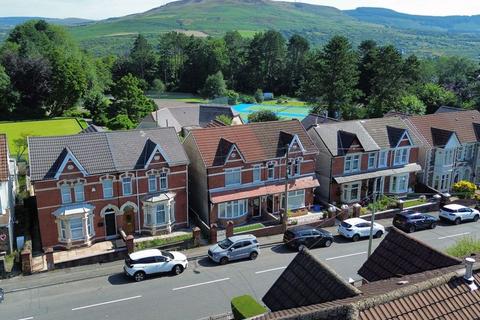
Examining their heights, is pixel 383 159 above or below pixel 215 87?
above

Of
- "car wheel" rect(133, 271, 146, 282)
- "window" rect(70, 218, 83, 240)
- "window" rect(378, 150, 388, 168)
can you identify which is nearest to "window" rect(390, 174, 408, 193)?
"window" rect(378, 150, 388, 168)

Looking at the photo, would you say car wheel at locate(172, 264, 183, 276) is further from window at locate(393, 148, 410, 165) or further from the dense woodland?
the dense woodland

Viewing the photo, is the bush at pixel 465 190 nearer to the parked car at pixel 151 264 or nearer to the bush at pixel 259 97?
the parked car at pixel 151 264

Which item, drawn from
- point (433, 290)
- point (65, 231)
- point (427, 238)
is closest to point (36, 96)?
point (65, 231)

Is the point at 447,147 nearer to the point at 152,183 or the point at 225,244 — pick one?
the point at 225,244

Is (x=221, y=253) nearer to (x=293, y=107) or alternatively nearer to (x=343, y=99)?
(x=343, y=99)

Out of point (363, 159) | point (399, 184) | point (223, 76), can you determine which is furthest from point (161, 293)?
point (223, 76)
